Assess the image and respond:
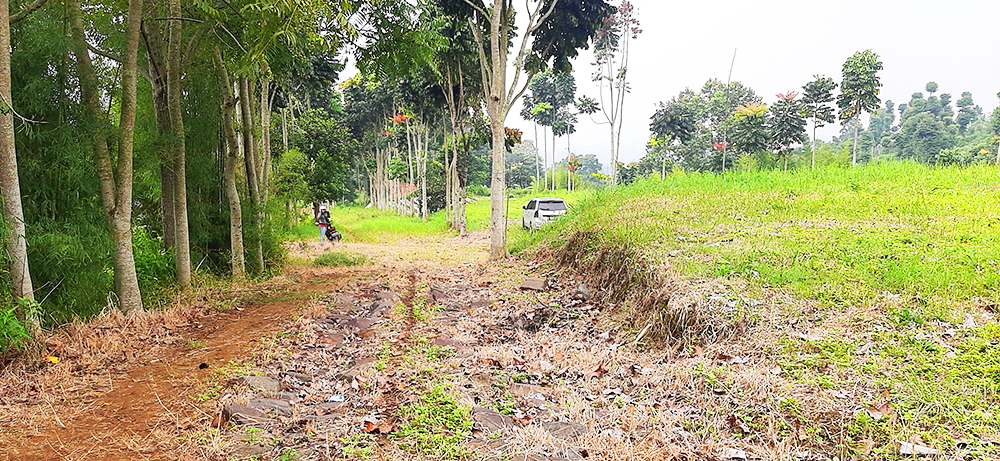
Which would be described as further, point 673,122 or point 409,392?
point 673,122

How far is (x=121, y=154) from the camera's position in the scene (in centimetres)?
570

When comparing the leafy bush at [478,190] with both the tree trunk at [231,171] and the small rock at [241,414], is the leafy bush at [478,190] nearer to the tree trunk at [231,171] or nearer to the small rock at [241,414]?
the tree trunk at [231,171]

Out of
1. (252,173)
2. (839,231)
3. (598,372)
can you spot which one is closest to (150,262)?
(252,173)

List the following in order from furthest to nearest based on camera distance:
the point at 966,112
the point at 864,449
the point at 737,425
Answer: the point at 966,112 < the point at 737,425 < the point at 864,449

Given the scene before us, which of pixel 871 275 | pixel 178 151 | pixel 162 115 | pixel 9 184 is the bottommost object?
pixel 871 275

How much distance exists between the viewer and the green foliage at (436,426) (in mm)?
3307

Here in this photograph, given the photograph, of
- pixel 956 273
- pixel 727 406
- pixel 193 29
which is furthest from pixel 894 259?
pixel 193 29

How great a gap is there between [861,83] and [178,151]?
43.9 m

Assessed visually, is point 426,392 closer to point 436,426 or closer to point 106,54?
point 436,426

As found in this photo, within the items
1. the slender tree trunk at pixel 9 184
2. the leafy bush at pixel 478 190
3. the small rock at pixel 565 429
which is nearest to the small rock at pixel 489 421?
the small rock at pixel 565 429

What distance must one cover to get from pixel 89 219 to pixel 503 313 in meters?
5.32

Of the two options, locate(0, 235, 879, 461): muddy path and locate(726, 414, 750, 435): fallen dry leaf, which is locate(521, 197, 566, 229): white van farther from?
locate(726, 414, 750, 435): fallen dry leaf

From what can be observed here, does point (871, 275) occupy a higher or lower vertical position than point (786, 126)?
lower

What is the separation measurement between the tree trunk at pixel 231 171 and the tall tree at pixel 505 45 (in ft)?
18.7
